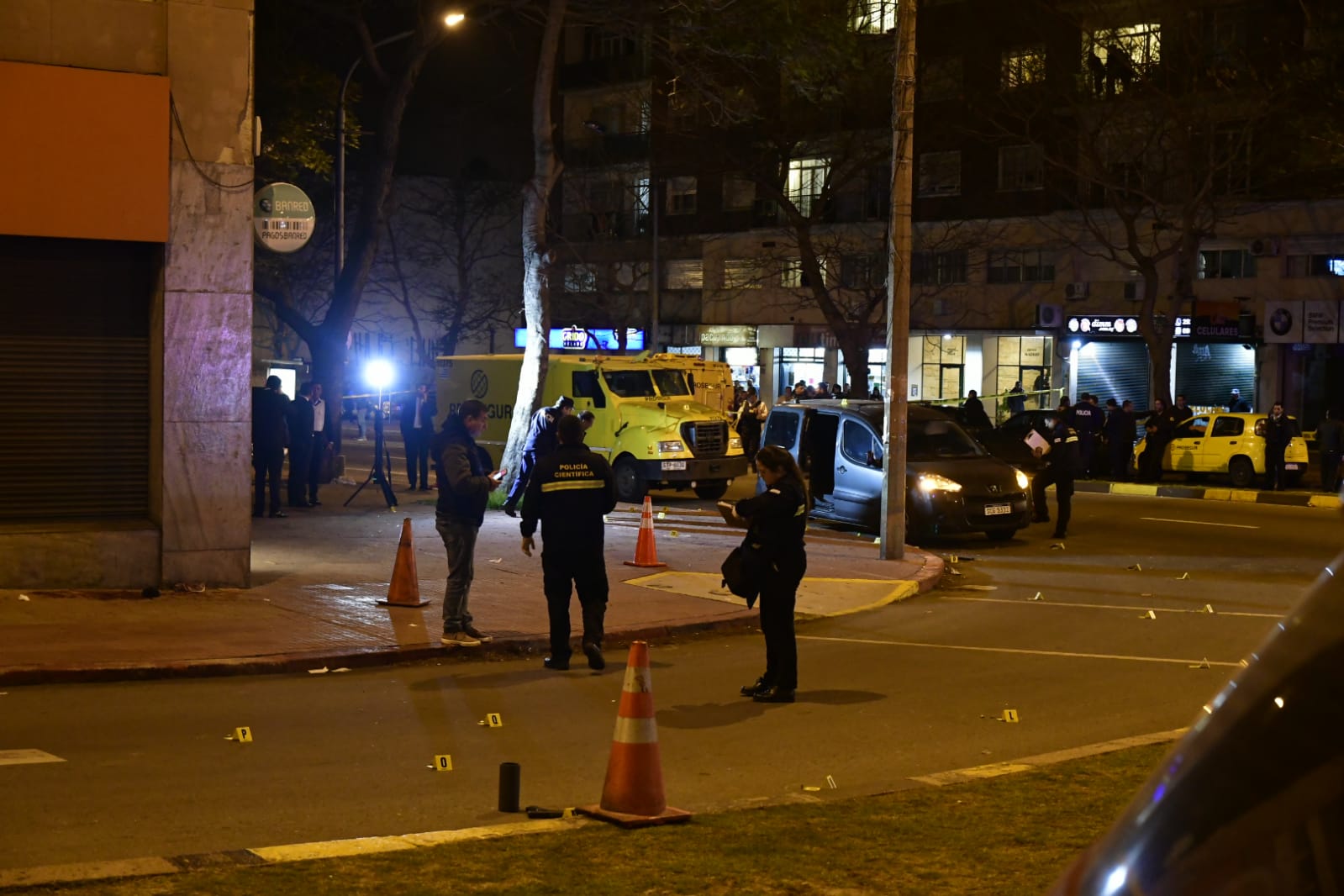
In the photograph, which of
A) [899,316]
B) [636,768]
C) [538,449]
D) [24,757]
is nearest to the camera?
[636,768]

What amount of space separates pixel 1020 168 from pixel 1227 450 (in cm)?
1987

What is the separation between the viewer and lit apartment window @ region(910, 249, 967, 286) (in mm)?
50438

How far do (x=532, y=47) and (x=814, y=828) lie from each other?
48248mm

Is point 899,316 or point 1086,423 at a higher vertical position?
point 899,316

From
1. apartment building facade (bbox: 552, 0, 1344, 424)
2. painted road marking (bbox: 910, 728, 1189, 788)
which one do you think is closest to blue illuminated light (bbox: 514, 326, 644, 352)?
apartment building facade (bbox: 552, 0, 1344, 424)

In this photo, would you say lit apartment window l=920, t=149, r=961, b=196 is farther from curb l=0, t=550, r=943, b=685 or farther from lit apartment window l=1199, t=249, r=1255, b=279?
curb l=0, t=550, r=943, b=685

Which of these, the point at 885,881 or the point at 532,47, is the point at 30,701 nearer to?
the point at 885,881

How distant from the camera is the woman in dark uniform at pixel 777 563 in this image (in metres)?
10.3

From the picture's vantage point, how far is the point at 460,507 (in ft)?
39.5

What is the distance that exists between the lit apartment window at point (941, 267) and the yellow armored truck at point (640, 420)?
23.7 meters

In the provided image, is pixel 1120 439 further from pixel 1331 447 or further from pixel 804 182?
pixel 804 182

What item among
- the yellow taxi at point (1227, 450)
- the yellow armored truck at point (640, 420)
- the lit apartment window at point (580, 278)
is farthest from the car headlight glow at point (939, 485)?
the lit apartment window at point (580, 278)

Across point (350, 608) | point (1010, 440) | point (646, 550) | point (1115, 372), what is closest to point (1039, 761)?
point (350, 608)

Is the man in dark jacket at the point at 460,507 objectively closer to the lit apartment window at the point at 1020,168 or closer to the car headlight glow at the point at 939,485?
the car headlight glow at the point at 939,485
